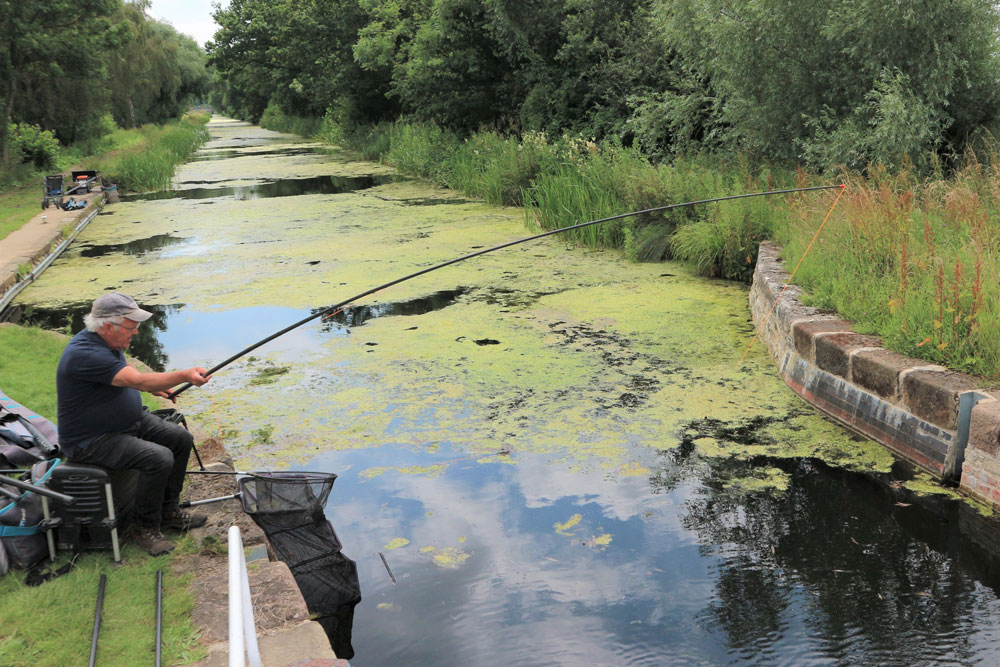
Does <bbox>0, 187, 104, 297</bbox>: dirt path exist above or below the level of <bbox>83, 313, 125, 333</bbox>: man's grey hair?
below

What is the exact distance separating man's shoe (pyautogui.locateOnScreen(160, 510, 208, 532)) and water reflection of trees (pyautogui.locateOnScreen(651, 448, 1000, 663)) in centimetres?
229

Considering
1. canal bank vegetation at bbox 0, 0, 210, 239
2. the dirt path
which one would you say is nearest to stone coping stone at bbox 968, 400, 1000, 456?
the dirt path

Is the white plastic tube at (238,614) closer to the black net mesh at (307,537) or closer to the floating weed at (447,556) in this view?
the black net mesh at (307,537)

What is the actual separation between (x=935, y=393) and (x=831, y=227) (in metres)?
2.86

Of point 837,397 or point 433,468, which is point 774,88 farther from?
point 433,468

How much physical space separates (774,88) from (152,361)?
700 centimetres

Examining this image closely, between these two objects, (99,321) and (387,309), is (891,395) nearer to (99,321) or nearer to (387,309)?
(99,321)

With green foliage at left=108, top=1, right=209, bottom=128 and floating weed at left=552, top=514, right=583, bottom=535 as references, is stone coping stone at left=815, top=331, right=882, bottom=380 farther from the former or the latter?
green foliage at left=108, top=1, right=209, bottom=128

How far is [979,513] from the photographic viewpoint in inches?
171

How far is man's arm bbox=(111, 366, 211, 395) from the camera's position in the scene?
3.81m

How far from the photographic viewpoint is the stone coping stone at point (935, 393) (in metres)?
4.61

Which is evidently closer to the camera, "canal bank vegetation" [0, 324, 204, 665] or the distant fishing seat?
"canal bank vegetation" [0, 324, 204, 665]

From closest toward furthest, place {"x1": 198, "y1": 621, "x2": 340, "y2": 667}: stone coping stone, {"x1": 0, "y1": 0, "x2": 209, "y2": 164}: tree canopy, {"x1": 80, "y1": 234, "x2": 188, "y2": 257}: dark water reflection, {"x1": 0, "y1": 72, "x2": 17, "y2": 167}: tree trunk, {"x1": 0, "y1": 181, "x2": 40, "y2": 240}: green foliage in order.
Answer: {"x1": 198, "y1": 621, "x2": 340, "y2": 667}: stone coping stone → {"x1": 80, "y1": 234, "x2": 188, "y2": 257}: dark water reflection → {"x1": 0, "y1": 181, "x2": 40, "y2": 240}: green foliage → {"x1": 0, "y1": 0, "x2": 209, "y2": 164}: tree canopy → {"x1": 0, "y1": 72, "x2": 17, "y2": 167}: tree trunk

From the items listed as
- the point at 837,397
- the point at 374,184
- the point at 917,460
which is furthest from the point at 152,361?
the point at 374,184
